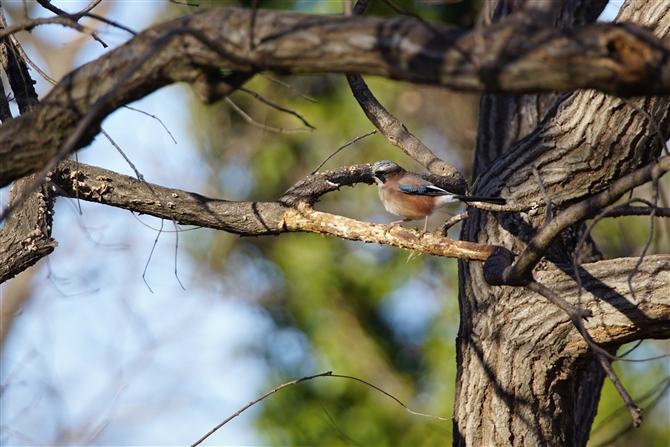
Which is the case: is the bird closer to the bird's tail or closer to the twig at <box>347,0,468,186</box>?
the twig at <box>347,0,468,186</box>

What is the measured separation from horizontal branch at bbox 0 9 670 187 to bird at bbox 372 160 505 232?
2612 millimetres

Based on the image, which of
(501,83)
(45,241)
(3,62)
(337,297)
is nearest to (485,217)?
(501,83)

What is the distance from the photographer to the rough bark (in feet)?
13.7

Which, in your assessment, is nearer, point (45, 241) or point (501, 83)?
point (501, 83)

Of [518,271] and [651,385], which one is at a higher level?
[651,385]

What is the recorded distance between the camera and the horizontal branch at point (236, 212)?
12.7 feet

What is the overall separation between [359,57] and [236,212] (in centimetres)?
191

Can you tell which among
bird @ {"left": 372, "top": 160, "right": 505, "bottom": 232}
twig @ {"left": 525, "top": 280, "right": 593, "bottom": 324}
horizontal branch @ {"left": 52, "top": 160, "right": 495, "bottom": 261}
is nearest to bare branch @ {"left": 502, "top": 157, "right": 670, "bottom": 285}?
twig @ {"left": 525, "top": 280, "right": 593, "bottom": 324}

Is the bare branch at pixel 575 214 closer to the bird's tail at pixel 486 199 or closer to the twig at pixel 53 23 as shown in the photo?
the bird's tail at pixel 486 199

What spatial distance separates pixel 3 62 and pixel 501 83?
2.96m

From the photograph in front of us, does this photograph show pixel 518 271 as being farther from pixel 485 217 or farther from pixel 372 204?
pixel 372 204

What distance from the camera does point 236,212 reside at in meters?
3.99

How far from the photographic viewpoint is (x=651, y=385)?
8.31 m

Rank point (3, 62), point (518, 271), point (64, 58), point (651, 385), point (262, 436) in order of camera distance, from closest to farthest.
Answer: point (518, 271)
point (3, 62)
point (651, 385)
point (262, 436)
point (64, 58)
